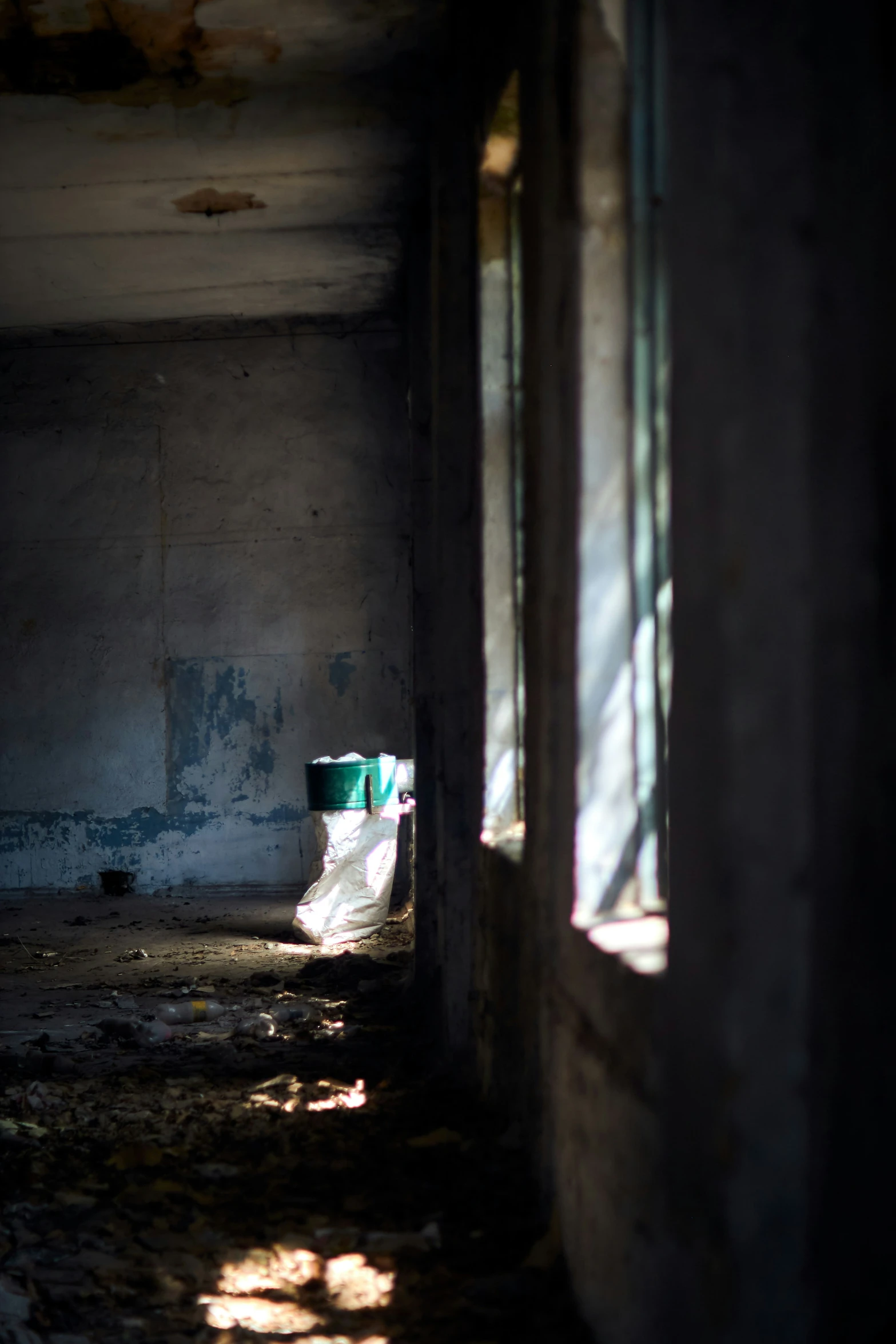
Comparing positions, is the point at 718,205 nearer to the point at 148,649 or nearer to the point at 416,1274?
the point at 416,1274

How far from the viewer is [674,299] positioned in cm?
162

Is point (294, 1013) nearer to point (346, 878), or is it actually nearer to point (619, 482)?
point (346, 878)

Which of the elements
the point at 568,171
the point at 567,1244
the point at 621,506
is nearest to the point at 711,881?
Answer: the point at 621,506

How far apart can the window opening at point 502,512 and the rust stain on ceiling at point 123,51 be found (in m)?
1.85

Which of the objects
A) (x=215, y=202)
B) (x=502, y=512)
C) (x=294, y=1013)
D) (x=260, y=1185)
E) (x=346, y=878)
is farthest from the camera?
(x=346, y=878)

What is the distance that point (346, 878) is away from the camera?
289 inches

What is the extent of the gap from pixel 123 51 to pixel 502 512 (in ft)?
9.62

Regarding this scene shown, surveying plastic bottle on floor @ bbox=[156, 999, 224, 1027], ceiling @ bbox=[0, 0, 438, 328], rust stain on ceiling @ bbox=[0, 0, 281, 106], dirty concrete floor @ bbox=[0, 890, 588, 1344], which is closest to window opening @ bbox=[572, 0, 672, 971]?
dirty concrete floor @ bbox=[0, 890, 588, 1344]

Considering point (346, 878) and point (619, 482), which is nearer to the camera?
point (619, 482)

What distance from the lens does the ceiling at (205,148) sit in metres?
5.04

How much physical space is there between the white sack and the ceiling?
12.1ft

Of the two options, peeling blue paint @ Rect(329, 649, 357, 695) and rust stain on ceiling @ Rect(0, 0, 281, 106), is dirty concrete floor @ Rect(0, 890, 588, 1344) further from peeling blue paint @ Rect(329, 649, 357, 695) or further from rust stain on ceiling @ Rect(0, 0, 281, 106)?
rust stain on ceiling @ Rect(0, 0, 281, 106)

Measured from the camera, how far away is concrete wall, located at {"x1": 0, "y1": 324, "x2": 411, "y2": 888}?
926 cm

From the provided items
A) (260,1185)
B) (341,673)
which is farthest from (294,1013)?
(341,673)
